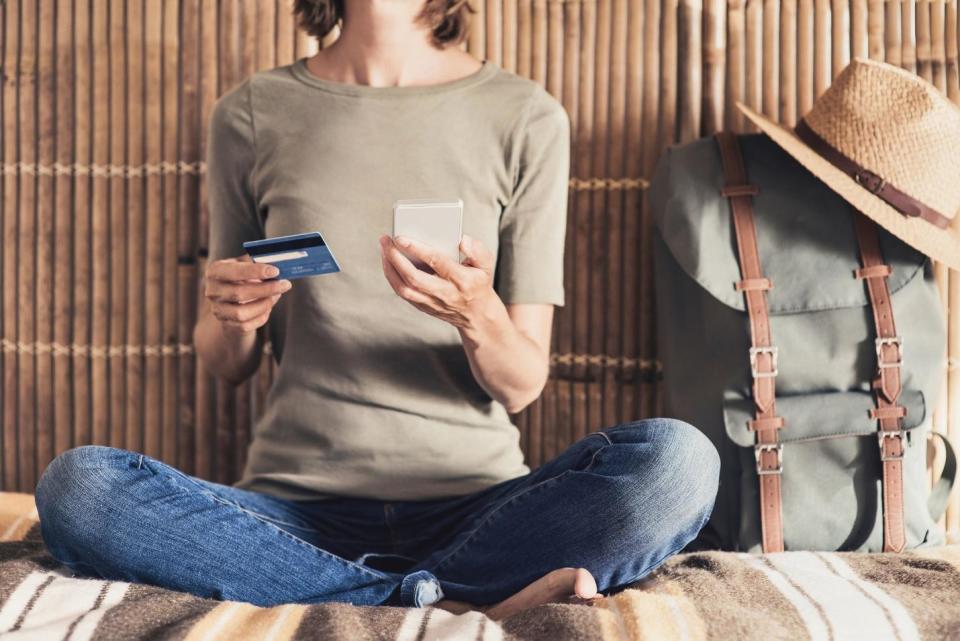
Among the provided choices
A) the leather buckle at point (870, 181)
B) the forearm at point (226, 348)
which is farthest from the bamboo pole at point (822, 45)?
the forearm at point (226, 348)

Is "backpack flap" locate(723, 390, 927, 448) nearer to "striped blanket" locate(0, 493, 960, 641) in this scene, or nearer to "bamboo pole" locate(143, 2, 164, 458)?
"striped blanket" locate(0, 493, 960, 641)

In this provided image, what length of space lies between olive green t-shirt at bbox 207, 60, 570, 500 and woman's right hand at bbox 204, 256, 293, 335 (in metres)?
0.12

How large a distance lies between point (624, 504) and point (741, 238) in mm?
452

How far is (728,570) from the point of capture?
100cm

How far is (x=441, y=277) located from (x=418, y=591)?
1.08 feet

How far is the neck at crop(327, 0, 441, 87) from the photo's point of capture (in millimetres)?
1202

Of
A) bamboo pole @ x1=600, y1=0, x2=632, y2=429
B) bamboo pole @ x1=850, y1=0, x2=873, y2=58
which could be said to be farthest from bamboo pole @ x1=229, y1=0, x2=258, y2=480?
bamboo pole @ x1=850, y1=0, x2=873, y2=58

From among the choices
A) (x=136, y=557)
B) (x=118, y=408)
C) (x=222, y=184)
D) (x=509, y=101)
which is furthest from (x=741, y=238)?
(x=118, y=408)

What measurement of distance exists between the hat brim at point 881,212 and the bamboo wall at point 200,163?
0.18m

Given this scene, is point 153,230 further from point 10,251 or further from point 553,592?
point 553,592

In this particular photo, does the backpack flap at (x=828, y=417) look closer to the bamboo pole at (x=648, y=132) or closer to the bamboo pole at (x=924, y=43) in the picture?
the bamboo pole at (x=648, y=132)

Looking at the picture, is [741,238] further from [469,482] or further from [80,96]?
[80,96]

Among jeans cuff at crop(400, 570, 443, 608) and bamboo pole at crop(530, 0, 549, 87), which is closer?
jeans cuff at crop(400, 570, 443, 608)

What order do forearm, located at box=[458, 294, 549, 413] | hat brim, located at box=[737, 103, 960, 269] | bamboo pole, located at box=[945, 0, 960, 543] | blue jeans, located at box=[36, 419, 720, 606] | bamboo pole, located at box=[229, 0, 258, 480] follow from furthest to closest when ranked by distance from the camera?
bamboo pole, located at box=[229, 0, 258, 480], bamboo pole, located at box=[945, 0, 960, 543], hat brim, located at box=[737, 103, 960, 269], forearm, located at box=[458, 294, 549, 413], blue jeans, located at box=[36, 419, 720, 606]
